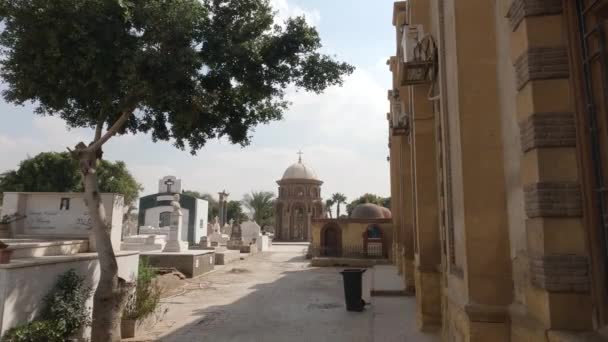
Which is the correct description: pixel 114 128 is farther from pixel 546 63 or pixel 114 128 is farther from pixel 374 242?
pixel 374 242

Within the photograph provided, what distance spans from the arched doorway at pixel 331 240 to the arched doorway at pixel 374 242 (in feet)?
6.26

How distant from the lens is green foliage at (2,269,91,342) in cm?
613

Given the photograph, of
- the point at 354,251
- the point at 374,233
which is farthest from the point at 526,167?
the point at 374,233

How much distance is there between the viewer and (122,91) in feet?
24.3

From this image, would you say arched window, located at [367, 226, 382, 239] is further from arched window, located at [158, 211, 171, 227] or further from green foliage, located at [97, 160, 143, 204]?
green foliage, located at [97, 160, 143, 204]

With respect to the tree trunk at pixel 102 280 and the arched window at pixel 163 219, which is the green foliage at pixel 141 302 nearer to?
the tree trunk at pixel 102 280

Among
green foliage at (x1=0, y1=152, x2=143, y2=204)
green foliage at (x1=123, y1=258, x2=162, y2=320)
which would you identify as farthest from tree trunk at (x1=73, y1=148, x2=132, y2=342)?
green foliage at (x1=0, y1=152, x2=143, y2=204)

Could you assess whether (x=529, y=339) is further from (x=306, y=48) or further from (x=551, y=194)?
(x=306, y=48)

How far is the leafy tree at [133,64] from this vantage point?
6.90 metres

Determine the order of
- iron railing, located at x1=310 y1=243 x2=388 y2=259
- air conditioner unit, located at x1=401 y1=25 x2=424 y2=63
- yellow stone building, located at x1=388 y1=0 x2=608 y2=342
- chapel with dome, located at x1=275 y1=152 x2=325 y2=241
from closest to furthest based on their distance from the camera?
1. yellow stone building, located at x1=388 y1=0 x2=608 y2=342
2. air conditioner unit, located at x1=401 y1=25 x2=424 y2=63
3. iron railing, located at x1=310 y1=243 x2=388 y2=259
4. chapel with dome, located at x1=275 y1=152 x2=325 y2=241

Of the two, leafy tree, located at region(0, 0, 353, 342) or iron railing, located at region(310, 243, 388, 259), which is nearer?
leafy tree, located at region(0, 0, 353, 342)

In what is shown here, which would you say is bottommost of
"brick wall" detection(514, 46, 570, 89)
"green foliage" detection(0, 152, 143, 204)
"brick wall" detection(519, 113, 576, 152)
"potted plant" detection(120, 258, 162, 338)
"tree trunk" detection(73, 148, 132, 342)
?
"potted plant" detection(120, 258, 162, 338)

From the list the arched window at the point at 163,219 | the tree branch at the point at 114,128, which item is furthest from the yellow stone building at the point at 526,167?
the arched window at the point at 163,219

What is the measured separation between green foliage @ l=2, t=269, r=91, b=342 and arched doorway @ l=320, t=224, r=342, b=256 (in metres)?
21.0
